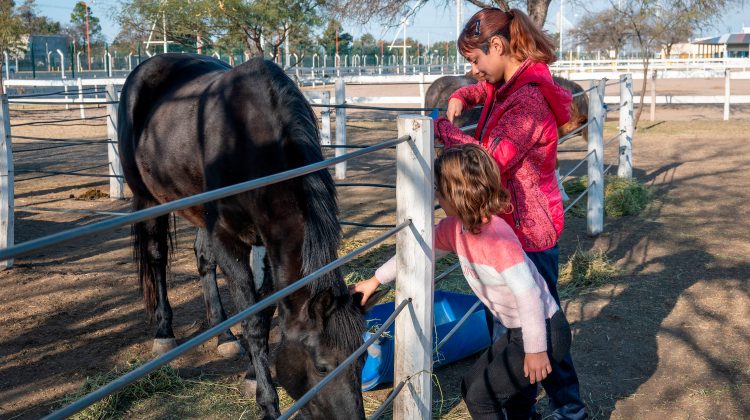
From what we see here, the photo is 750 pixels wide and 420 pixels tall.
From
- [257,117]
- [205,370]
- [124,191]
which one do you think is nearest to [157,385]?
[205,370]

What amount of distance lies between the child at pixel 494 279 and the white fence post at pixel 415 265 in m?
0.10

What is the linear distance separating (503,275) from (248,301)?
1668mm

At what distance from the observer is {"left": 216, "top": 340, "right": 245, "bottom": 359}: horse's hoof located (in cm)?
420

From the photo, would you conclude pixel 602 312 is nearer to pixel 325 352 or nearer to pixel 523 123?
pixel 523 123

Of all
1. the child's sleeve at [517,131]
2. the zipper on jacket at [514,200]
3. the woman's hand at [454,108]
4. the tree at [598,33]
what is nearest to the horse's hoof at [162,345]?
the woman's hand at [454,108]

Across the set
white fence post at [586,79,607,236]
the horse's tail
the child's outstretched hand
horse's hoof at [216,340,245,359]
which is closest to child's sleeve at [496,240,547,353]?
the child's outstretched hand

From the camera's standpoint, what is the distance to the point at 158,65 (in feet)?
15.9

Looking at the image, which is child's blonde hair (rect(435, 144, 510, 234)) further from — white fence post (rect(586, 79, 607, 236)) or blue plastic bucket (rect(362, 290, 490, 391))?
white fence post (rect(586, 79, 607, 236))

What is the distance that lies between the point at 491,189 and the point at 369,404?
160cm

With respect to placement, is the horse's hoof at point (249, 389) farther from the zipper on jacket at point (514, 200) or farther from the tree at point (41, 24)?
the tree at point (41, 24)

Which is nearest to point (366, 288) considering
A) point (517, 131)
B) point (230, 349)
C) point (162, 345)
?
point (517, 131)

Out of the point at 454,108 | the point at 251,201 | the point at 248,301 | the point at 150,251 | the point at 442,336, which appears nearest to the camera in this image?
the point at 454,108

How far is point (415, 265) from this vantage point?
2.38 metres

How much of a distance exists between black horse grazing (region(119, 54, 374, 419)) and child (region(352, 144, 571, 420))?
290mm
